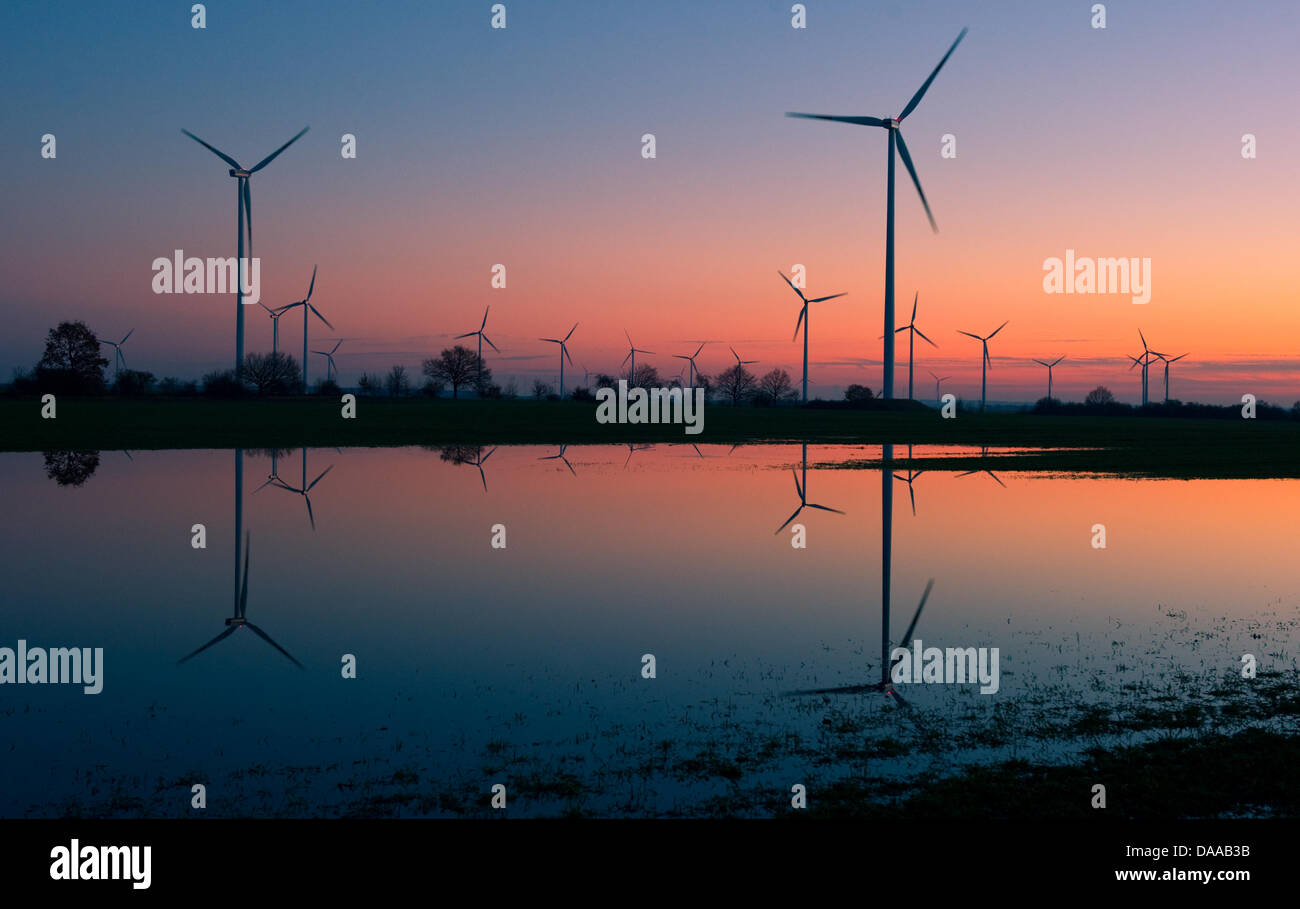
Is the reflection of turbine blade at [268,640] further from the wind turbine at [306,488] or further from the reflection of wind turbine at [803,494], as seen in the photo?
the reflection of wind turbine at [803,494]

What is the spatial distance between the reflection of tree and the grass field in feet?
17.2

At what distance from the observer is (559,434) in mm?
92125

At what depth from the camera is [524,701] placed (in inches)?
544

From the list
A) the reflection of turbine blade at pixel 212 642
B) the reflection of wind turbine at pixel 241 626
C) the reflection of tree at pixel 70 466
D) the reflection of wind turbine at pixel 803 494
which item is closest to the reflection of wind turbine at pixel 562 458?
the reflection of wind turbine at pixel 803 494

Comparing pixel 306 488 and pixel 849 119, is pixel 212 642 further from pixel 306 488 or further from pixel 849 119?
pixel 849 119

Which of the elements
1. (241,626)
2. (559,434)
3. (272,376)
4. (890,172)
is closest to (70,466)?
(241,626)

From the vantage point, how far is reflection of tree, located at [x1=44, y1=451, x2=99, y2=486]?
45.9 metres

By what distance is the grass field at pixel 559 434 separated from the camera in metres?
65.7

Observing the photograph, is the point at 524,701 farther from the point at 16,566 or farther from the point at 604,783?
the point at 16,566

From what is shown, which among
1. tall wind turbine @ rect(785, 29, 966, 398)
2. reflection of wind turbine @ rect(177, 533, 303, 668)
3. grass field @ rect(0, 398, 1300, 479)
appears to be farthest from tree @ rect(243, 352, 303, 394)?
reflection of wind turbine @ rect(177, 533, 303, 668)

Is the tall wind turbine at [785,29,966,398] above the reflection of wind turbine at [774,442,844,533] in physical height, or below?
above

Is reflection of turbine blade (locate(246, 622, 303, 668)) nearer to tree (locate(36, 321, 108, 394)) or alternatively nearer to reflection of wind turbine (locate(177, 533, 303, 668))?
reflection of wind turbine (locate(177, 533, 303, 668))

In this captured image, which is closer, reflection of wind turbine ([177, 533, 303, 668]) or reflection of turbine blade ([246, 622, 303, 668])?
reflection of turbine blade ([246, 622, 303, 668])
